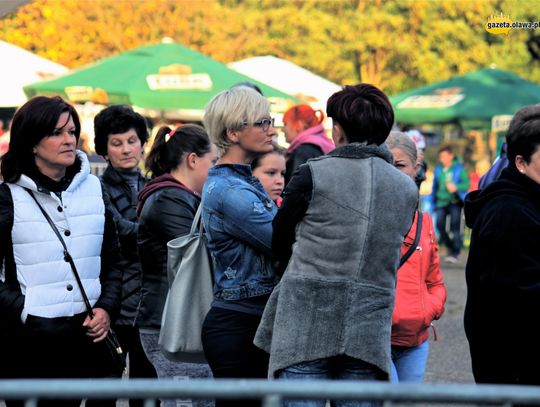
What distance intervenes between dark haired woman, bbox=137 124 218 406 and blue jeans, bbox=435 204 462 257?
41.7ft

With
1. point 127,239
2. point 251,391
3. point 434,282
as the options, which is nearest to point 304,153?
point 127,239

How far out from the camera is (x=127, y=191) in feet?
19.8

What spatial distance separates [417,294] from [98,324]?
1486 mm

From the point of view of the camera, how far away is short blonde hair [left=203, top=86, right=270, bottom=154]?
165 inches

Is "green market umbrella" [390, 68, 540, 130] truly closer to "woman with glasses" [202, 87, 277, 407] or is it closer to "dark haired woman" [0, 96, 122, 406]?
"dark haired woman" [0, 96, 122, 406]

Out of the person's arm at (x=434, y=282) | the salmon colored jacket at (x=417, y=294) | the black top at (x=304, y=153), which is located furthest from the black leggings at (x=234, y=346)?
the black top at (x=304, y=153)

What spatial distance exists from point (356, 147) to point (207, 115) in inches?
30.6

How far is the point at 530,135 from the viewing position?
13.6ft

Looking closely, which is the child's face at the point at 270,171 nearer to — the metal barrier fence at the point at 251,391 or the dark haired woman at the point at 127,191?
the dark haired woman at the point at 127,191

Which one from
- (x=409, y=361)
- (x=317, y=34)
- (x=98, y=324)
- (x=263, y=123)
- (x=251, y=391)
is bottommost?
(x=409, y=361)

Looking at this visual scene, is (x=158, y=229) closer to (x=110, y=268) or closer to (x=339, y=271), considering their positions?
(x=110, y=268)

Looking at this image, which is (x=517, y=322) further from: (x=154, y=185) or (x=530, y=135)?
(x=154, y=185)

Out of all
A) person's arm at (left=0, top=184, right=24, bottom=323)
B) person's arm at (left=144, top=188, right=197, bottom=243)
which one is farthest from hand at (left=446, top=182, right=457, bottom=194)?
person's arm at (left=0, top=184, right=24, bottom=323)

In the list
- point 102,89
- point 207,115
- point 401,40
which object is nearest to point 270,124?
point 207,115
